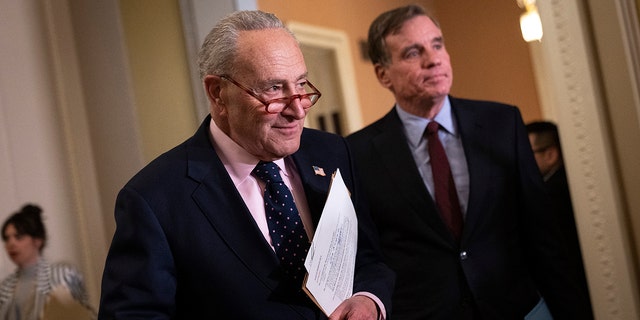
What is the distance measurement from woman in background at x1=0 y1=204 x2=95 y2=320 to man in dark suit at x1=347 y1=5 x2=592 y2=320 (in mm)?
1300

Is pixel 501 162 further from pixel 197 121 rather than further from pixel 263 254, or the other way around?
pixel 197 121

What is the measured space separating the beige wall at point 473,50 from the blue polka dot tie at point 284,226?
3.81 m

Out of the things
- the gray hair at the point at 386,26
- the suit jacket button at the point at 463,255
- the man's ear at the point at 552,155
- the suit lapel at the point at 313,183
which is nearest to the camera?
the suit lapel at the point at 313,183

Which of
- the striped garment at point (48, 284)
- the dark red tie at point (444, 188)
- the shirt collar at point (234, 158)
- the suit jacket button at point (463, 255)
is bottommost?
the suit jacket button at point (463, 255)

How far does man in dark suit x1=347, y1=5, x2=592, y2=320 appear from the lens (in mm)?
1990

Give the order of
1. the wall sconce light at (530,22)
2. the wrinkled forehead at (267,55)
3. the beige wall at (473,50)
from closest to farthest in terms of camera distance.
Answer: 1. the wrinkled forehead at (267,55)
2. the wall sconce light at (530,22)
3. the beige wall at (473,50)

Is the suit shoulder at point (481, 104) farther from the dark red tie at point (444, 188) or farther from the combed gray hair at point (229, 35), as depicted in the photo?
the combed gray hair at point (229, 35)

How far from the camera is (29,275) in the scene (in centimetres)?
263

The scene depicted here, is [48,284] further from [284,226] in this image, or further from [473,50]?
[473,50]

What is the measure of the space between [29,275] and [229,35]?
1.61 meters

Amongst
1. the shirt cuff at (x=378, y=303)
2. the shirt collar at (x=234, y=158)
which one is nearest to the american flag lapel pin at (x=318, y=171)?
the shirt collar at (x=234, y=158)

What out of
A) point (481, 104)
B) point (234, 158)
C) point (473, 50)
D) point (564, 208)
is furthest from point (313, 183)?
point (473, 50)

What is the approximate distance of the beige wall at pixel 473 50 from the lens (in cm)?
537

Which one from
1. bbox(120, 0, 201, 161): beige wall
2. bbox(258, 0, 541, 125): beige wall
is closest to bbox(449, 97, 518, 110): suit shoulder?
bbox(120, 0, 201, 161): beige wall
